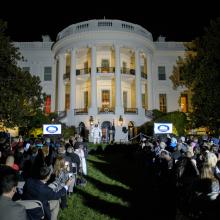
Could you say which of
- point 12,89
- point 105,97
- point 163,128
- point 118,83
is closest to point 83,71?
point 105,97

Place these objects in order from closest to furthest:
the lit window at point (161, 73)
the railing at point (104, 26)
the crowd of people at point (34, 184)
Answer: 1. the crowd of people at point (34, 184)
2. the railing at point (104, 26)
3. the lit window at point (161, 73)

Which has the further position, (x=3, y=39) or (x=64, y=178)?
(x=3, y=39)

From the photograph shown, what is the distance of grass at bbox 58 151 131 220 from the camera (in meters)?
7.16

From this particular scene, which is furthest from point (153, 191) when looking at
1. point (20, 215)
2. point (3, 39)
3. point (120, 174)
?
point (3, 39)

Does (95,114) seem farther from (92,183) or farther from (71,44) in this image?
(92,183)

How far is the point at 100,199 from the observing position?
8.57 metres

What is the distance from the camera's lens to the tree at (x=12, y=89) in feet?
68.1

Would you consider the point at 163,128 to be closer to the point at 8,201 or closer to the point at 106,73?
the point at 8,201

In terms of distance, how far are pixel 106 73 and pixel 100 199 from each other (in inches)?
908

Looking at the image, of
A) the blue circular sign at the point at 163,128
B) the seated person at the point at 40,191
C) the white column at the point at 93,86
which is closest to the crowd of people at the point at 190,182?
the seated person at the point at 40,191

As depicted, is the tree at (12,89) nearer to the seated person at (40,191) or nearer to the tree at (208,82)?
the tree at (208,82)

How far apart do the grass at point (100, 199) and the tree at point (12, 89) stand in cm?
1058

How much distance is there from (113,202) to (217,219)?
450 centimetres

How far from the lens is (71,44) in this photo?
31.9 metres
